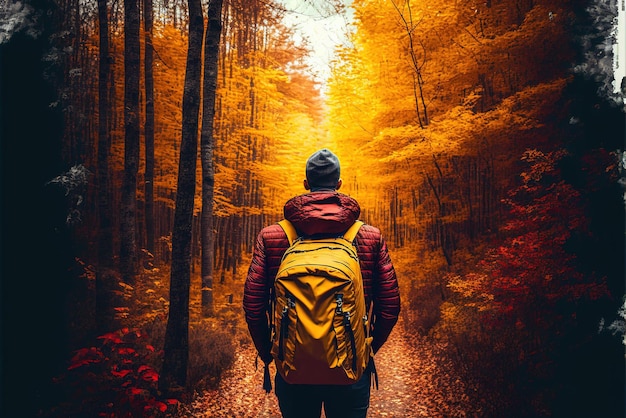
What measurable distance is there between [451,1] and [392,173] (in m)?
4.43

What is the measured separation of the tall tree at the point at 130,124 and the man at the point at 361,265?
5807 mm

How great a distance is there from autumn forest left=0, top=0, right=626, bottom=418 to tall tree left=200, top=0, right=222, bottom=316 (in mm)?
33

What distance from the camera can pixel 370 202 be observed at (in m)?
24.4

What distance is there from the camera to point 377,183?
11820 millimetres

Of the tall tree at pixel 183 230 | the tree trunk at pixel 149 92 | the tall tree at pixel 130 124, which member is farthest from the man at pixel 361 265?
the tree trunk at pixel 149 92

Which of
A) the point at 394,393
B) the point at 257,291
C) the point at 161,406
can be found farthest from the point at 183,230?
the point at 394,393

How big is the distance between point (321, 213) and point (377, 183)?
9.65 m

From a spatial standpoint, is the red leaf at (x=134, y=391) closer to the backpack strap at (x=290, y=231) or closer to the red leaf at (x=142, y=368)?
the red leaf at (x=142, y=368)

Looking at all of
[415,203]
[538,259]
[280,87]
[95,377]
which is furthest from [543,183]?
[280,87]

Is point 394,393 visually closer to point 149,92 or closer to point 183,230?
point 183,230

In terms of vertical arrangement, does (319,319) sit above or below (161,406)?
above

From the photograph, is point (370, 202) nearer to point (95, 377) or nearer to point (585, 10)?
point (585, 10)

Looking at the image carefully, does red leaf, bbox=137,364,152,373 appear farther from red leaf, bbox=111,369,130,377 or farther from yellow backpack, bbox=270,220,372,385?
yellow backpack, bbox=270,220,372,385

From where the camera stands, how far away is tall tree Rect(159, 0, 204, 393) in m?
5.48
